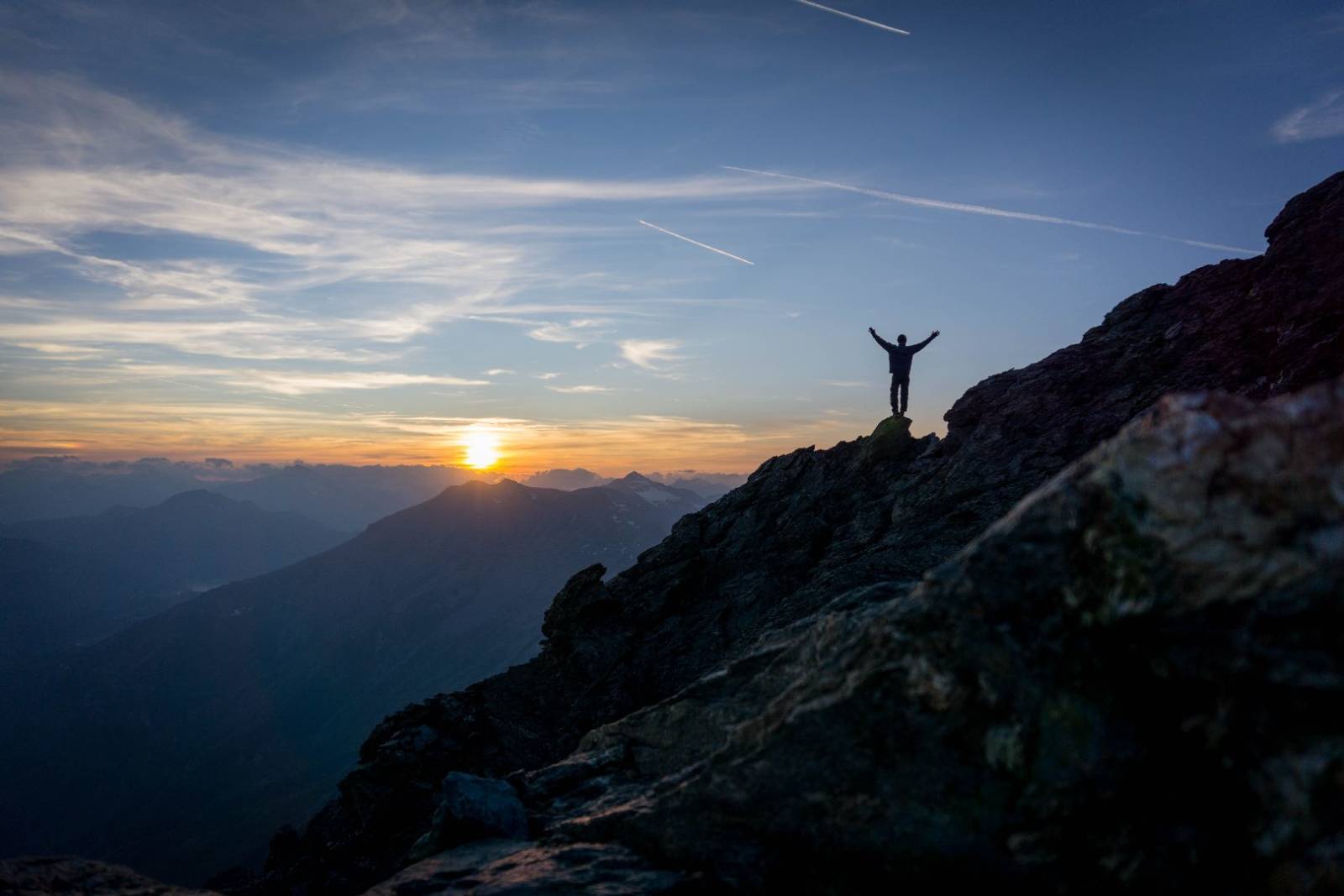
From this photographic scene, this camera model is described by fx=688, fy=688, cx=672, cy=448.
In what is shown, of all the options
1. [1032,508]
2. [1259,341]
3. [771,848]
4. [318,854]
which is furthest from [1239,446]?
[318,854]

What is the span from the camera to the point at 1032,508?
10.0 m

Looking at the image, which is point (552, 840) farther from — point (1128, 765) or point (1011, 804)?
point (1128, 765)

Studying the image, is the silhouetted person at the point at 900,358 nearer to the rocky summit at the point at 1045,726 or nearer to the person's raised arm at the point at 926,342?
the person's raised arm at the point at 926,342

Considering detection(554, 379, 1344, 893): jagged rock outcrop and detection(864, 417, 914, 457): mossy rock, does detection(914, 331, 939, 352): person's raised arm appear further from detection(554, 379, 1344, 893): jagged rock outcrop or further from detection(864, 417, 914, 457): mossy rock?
detection(554, 379, 1344, 893): jagged rock outcrop

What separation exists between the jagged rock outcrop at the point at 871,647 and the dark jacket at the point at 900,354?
4.26 m

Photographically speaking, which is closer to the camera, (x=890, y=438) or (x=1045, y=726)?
(x=1045, y=726)

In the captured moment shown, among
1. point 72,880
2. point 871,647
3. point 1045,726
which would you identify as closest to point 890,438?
point 871,647

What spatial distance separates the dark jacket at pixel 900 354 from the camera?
43812 millimetres

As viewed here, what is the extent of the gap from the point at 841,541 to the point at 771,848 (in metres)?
31.0

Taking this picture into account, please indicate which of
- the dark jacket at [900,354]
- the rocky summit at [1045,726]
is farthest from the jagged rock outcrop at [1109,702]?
the dark jacket at [900,354]

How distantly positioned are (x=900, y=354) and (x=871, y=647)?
117ft

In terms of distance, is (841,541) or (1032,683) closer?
(1032,683)

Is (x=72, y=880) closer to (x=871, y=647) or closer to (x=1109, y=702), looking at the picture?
(x=871, y=647)

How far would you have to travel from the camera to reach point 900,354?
44000mm
